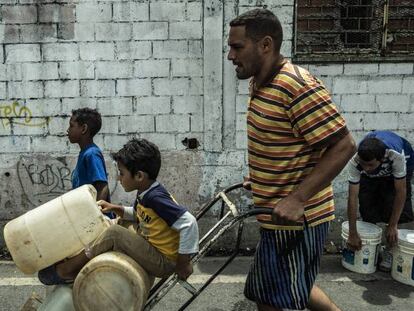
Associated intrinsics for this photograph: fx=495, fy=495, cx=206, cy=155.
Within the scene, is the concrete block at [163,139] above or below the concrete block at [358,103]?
below

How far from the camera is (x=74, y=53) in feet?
15.5

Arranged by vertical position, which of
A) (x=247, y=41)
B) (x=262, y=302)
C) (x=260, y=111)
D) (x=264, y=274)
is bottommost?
(x=262, y=302)

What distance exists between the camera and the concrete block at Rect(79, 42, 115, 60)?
185 inches

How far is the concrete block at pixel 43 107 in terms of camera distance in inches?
189

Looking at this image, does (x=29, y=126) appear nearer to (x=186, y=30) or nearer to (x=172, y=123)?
(x=172, y=123)

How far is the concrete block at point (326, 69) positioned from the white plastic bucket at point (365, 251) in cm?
147

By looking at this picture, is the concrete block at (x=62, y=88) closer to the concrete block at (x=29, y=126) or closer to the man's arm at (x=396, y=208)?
the concrete block at (x=29, y=126)

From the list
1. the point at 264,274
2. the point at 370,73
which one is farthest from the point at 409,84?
the point at 264,274

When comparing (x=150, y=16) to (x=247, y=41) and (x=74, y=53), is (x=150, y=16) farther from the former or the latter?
(x=247, y=41)

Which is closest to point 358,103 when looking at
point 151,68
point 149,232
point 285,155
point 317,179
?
point 151,68

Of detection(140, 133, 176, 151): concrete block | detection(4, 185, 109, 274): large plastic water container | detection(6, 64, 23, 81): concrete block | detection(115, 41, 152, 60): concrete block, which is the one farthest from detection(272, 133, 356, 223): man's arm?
detection(6, 64, 23, 81): concrete block

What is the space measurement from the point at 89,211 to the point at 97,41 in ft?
8.39

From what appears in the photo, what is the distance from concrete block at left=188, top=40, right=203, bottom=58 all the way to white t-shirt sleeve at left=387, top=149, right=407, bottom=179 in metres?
1.96

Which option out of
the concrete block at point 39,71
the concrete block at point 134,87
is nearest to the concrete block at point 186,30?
the concrete block at point 134,87
